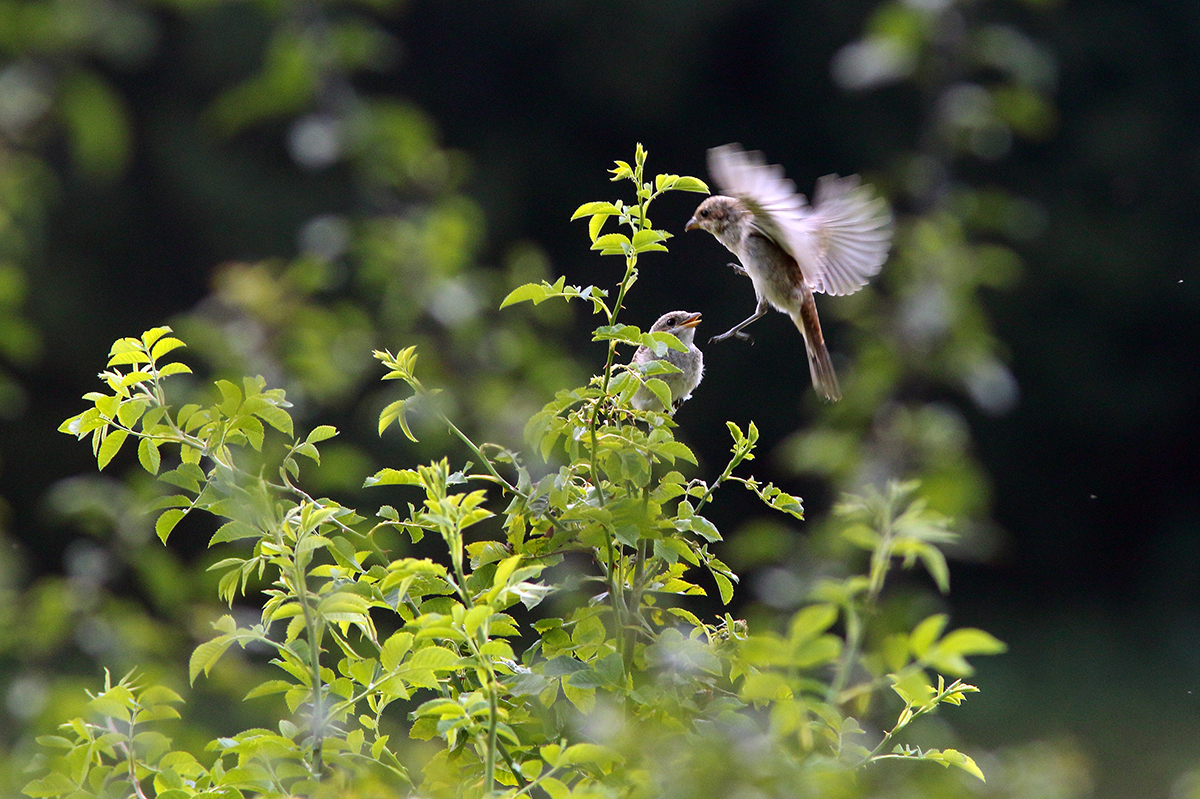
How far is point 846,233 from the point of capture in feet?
7.09

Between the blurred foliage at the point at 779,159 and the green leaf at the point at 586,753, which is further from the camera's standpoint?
the blurred foliage at the point at 779,159

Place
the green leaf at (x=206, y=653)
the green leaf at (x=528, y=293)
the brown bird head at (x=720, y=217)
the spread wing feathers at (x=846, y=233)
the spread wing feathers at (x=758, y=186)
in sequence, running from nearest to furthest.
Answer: the green leaf at (x=206, y=653), the green leaf at (x=528, y=293), the spread wing feathers at (x=758, y=186), the spread wing feathers at (x=846, y=233), the brown bird head at (x=720, y=217)

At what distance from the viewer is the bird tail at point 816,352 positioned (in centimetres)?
256

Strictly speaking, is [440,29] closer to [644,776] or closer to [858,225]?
[858,225]

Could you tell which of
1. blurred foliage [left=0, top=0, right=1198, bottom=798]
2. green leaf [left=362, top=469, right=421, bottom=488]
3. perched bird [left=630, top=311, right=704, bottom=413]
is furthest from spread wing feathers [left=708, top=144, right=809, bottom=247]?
blurred foliage [left=0, top=0, right=1198, bottom=798]

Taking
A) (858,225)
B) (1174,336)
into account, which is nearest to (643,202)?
(858,225)

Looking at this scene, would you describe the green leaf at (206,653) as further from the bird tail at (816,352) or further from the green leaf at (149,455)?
the bird tail at (816,352)

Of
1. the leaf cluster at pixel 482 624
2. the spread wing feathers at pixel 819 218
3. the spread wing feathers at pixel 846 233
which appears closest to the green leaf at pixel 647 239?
the leaf cluster at pixel 482 624

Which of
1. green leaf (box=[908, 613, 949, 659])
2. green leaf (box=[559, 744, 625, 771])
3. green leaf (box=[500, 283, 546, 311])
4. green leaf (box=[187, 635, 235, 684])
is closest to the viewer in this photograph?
green leaf (box=[908, 613, 949, 659])

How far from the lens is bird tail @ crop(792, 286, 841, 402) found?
101 inches

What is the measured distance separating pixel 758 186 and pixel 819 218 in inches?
6.0

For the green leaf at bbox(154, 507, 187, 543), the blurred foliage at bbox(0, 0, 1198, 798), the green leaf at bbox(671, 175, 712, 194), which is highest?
the blurred foliage at bbox(0, 0, 1198, 798)

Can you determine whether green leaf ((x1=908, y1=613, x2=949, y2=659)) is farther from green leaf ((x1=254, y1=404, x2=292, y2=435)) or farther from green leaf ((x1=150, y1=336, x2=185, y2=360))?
green leaf ((x1=150, y1=336, x2=185, y2=360))

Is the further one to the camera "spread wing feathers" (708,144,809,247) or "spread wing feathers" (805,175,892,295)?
"spread wing feathers" (805,175,892,295)
